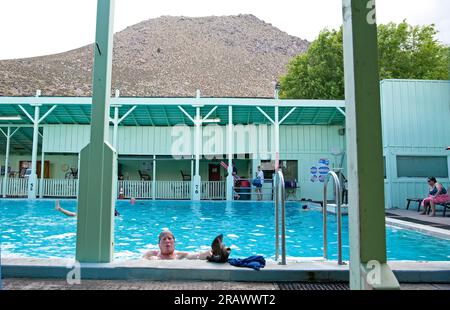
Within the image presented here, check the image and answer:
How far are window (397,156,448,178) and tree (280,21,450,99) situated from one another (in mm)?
11725

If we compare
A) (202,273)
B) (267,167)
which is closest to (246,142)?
(267,167)

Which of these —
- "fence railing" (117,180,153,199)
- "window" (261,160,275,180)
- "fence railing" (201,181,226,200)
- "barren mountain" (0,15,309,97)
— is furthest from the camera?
"barren mountain" (0,15,309,97)

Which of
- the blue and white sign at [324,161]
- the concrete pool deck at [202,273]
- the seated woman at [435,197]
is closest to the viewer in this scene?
the concrete pool deck at [202,273]

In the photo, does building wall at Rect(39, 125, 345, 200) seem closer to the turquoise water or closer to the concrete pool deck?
the turquoise water

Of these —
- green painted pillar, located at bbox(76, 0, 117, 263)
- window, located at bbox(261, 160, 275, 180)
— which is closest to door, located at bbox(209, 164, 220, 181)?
window, located at bbox(261, 160, 275, 180)

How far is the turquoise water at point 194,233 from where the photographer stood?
20.2 ft

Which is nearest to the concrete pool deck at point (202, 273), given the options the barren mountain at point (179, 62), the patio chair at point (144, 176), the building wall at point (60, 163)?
the patio chair at point (144, 176)

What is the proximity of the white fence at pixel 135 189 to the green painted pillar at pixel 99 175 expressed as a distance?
1290 centimetres

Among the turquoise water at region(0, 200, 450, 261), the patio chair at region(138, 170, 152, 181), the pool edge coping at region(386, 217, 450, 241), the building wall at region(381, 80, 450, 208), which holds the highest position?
the building wall at region(381, 80, 450, 208)

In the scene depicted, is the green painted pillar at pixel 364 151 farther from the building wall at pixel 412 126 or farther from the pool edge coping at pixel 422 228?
the building wall at pixel 412 126

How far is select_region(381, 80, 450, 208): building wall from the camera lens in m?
12.2

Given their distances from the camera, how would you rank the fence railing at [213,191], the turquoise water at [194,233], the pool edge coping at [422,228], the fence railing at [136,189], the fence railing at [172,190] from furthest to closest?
the fence railing at [172,190]
the fence railing at [136,189]
the fence railing at [213,191]
the pool edge coping at [422,228]
the turquoise water at [194,233]

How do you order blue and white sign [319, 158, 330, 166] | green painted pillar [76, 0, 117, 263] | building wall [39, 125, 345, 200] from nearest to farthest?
green painted pillar [76, 0, 117, 263] → blue and white sign [319, 158, 330, 166] → building wall [39, 125, 345, 200]

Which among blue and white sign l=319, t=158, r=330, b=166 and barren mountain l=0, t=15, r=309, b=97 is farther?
barren mountain l=0, t=15, r=309, b=97
